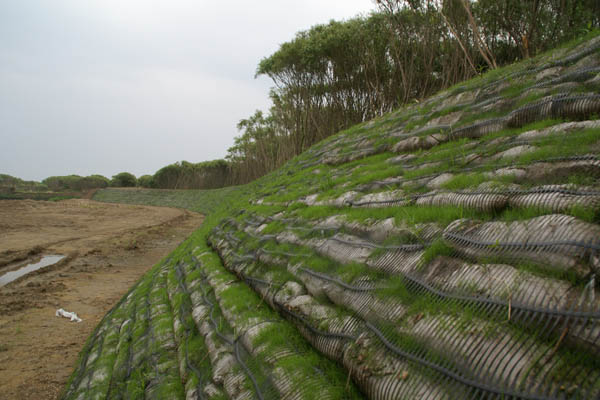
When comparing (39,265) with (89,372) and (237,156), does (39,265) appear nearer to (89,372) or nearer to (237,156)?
(89,372)

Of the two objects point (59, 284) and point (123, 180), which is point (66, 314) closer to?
point (59, 284)

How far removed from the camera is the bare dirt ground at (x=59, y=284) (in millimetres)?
3770

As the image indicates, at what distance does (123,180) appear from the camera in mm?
39156

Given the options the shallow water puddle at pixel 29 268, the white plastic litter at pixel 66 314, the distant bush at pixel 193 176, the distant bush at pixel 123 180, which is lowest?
the white plastic litter at pixel 66 314

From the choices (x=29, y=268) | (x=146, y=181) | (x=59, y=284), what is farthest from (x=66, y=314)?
(x=146, y=181)

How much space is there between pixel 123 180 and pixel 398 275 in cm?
4429

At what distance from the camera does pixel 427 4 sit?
9.15 metres

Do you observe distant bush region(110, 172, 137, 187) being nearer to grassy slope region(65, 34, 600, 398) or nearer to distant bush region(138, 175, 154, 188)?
distant bush region(138, 175, 154, 188)

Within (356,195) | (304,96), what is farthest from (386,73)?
(356,195)

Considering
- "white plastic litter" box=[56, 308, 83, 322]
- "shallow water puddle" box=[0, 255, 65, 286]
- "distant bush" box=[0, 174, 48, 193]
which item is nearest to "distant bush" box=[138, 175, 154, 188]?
"distant bush" box=[0, 174, 48, 193]

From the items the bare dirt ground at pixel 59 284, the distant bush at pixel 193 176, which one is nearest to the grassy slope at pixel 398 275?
the bare dirt ground at pixel 59 284

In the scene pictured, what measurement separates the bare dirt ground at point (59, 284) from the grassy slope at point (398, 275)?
1.52ft

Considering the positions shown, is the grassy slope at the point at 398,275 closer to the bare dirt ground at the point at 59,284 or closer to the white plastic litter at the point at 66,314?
the bare dirt ground at the point at 59,284

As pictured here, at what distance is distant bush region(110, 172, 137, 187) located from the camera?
38906mm
